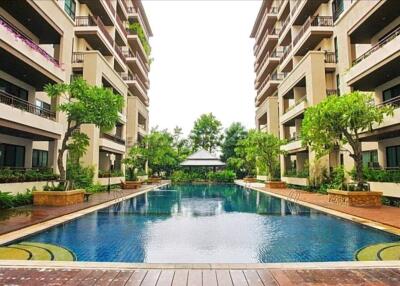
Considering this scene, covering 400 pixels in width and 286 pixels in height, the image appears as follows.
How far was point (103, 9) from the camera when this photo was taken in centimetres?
2892

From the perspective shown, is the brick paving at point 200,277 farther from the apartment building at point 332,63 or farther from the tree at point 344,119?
the apartment building at point 332,63

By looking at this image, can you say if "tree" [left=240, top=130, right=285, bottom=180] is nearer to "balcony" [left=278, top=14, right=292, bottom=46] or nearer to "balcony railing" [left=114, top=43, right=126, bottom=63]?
"balcony" [left=278, top=14, right=292, bottom=46]

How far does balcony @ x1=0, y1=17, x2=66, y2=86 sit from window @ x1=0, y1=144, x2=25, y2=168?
13.7ft

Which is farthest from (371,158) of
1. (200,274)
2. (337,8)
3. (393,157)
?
(200,274)

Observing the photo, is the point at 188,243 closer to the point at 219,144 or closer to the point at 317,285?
the point at 317,285

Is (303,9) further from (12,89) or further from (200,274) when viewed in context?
(200,274)

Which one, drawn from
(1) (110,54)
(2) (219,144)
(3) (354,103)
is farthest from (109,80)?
(2) (219,144)

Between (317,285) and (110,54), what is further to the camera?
(110,54)

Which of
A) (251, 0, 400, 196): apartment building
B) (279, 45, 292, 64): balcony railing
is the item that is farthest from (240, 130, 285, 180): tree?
(279, 45, 292, 64): balcony railing

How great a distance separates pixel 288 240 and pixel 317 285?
14.4 feet

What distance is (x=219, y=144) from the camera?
63.1m

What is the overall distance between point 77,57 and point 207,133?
132 feet

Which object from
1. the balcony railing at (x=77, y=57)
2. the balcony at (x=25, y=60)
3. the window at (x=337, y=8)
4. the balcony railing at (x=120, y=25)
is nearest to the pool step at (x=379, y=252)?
the balcony at (x=25, y=60)

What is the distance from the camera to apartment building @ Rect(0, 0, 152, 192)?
16.2 m
